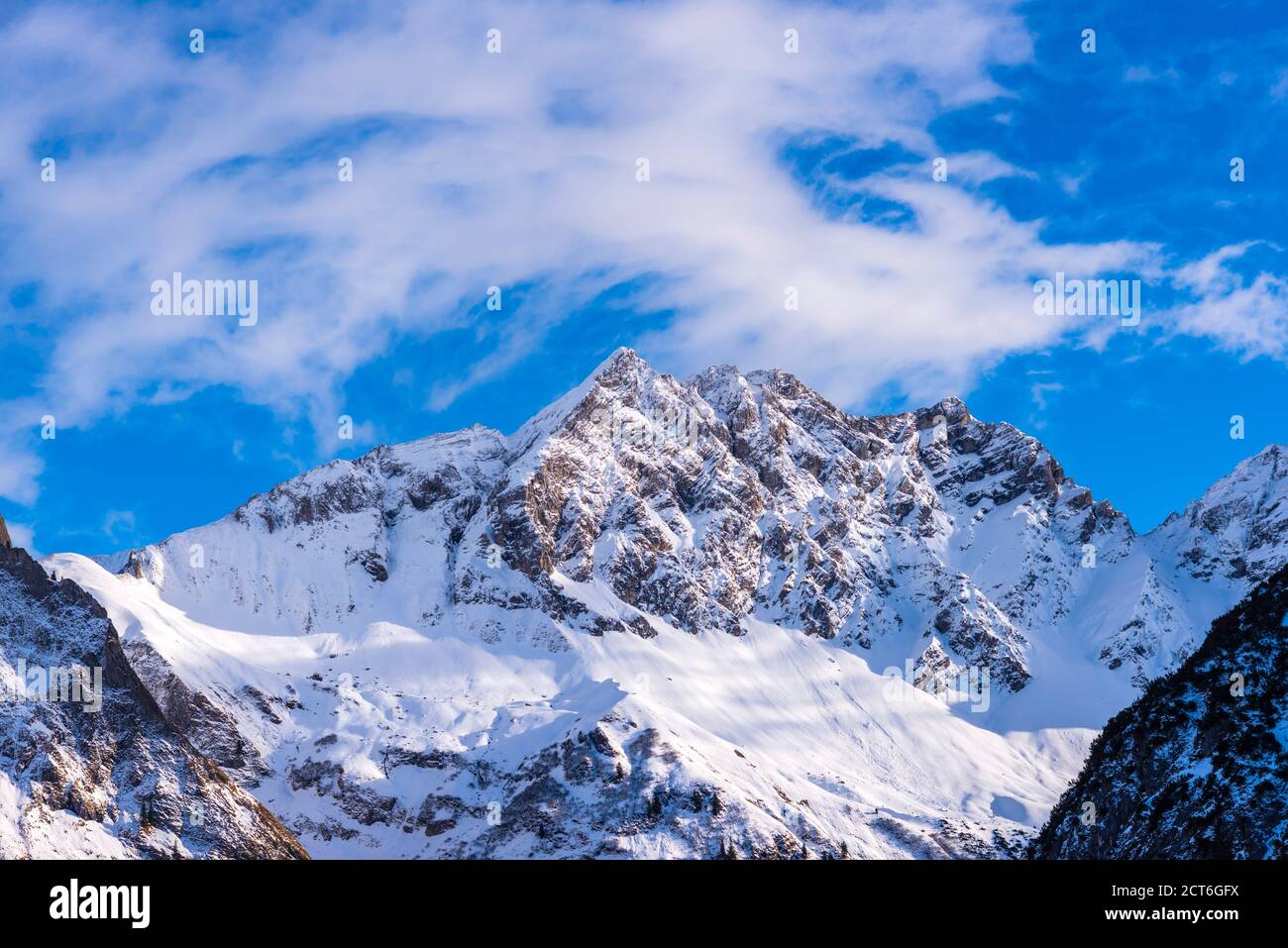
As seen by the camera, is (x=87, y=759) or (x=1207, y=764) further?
(x=87, y=759)

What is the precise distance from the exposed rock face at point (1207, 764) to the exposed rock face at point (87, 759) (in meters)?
107

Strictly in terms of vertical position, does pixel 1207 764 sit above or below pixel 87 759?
below

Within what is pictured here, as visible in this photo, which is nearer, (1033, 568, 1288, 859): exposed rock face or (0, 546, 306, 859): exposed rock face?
(1033, 568, 1288, 859): exposed rock face

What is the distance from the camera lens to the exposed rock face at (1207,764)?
9169 cm

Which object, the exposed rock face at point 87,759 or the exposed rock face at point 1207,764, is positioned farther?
the exposed rock face at point 87,759

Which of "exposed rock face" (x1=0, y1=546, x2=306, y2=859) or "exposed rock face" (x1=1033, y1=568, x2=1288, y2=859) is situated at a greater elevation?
"exposed rock face" (x1=0, y1=546, x2=306, y2=859)

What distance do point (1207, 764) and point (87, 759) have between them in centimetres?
13242

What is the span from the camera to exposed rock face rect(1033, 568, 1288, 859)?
3610 inches

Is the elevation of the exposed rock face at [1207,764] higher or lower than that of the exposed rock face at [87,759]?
lower

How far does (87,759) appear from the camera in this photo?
182m

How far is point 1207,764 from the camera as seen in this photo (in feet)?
325

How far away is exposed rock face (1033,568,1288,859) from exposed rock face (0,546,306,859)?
106845 millimetres
